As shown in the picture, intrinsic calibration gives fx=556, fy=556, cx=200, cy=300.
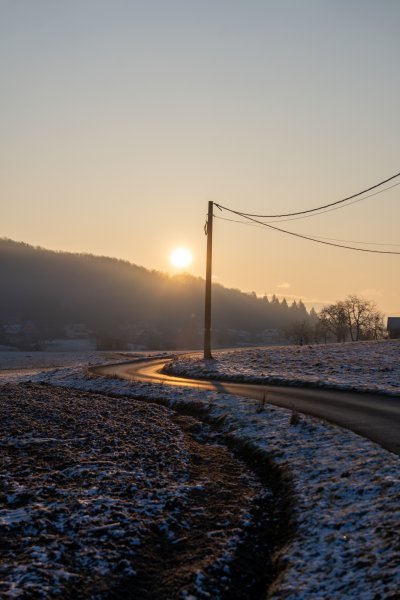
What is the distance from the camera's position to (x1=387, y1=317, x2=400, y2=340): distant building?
311ft

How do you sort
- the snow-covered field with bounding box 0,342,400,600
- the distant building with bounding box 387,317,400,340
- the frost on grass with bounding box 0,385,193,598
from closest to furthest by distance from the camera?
the snow-covered field with bounding box 0,342,400,600
the frost on grass with bounding box 0,385,193,598
the distant building with bounding box 387,317,400,340

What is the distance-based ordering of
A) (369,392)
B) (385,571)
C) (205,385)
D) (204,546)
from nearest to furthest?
(385,571), (204,546), (369,392), (205,385)

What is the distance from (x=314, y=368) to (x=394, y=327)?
227 ft

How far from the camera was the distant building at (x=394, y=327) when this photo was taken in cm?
9485

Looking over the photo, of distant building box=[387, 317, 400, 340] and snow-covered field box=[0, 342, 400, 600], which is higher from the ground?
distant building box=[387, 317, 400, 340]

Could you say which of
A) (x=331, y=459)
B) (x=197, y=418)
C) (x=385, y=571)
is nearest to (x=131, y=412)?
(x=197, y=418)

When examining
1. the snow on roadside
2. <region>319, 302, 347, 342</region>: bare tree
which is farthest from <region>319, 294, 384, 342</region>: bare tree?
the snow on roadside

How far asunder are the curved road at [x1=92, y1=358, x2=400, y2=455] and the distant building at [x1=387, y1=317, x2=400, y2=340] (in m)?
71.6

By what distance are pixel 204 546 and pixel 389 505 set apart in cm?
316

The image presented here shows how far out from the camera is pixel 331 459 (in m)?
12.6

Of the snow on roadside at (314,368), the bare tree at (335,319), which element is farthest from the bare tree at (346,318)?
the snow on roadside at (314,368)

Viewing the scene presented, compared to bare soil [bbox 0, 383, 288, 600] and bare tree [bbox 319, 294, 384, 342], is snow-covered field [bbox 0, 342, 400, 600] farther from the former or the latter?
bare tree [bbox 319, 294, 384, 342]

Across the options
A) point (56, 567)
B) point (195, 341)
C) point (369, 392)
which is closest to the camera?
point (56, 567)

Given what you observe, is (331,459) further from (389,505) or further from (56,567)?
(56,567)
